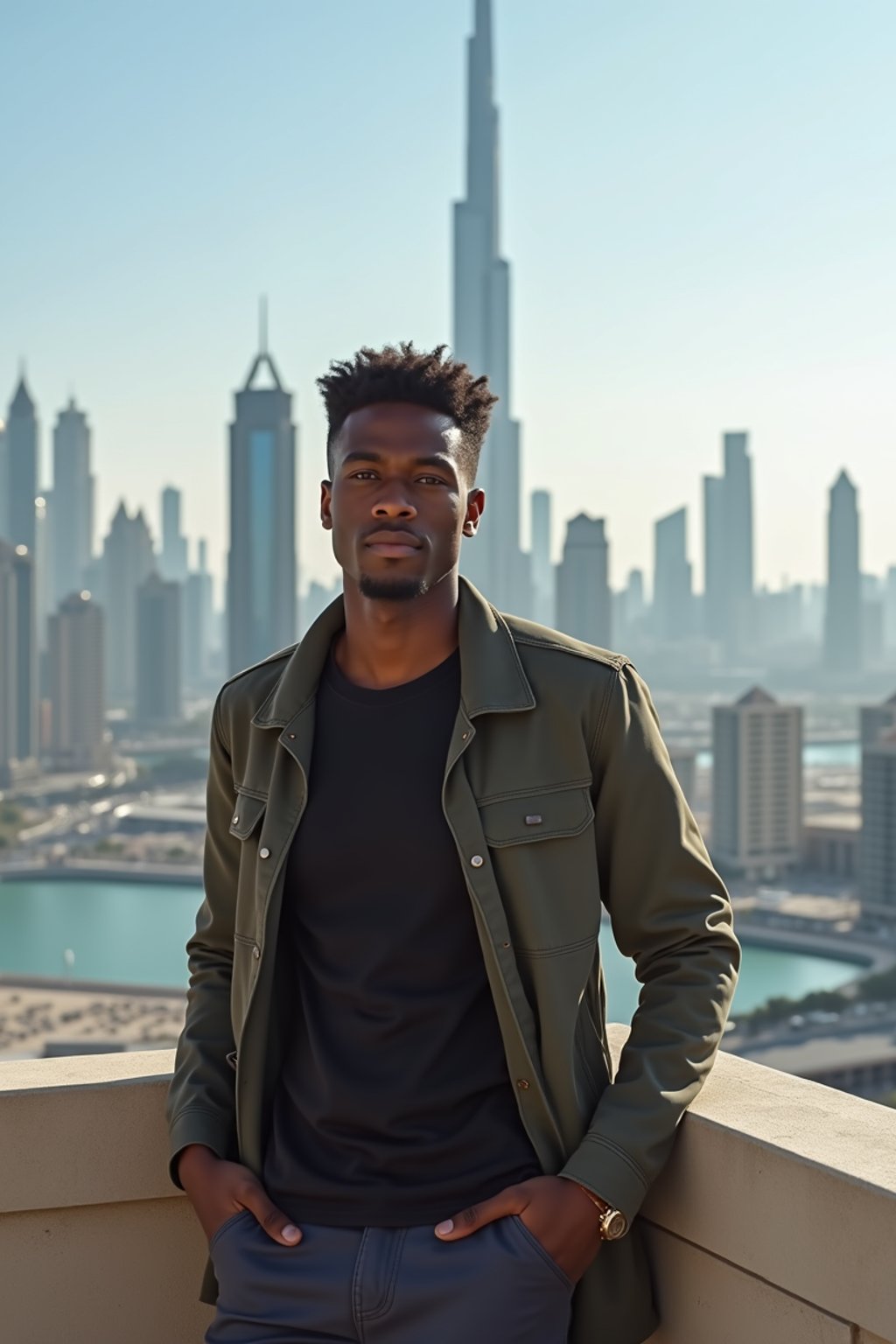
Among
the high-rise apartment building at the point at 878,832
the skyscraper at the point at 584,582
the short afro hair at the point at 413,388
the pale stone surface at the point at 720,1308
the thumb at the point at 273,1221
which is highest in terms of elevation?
the skyscraper at the point at 584,582

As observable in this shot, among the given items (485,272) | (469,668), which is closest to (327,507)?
(469,668)

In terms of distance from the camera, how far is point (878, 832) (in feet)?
118

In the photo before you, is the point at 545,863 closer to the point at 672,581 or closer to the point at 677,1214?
the point at 677,1214

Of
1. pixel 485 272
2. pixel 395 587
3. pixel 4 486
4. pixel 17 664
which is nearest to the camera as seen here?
pixel 395 587

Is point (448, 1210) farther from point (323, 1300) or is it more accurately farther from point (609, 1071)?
point (609, 1071)

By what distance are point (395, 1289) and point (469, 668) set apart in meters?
0.64

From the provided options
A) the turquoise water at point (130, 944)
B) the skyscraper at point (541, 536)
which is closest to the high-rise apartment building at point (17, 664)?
the turquoise water at point (130, 944)

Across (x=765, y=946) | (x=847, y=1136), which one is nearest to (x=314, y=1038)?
(x=847, y=1136)

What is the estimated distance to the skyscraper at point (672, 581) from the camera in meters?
123

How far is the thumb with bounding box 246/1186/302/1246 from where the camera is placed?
145cm

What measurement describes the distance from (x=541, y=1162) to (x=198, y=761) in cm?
7540

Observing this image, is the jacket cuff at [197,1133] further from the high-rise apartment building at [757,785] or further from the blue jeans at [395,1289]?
the high-rise apartment building at [757,785]

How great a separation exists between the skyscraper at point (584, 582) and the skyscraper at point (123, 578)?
4314cm

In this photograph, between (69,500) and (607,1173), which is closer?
(607,1173)
